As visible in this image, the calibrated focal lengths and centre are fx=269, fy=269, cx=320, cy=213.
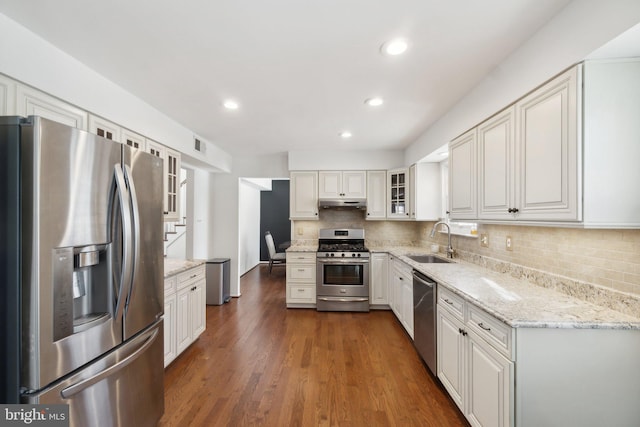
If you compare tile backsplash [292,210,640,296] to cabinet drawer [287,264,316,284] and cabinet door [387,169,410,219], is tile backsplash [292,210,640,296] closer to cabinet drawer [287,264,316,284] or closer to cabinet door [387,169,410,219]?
cabinet door [387,169,410,219]

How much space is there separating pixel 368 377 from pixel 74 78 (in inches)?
126

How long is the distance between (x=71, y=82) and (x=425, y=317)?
3.22 meters

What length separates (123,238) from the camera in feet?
4.42

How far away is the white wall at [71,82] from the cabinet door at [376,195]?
287 cm

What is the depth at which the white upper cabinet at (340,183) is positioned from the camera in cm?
437

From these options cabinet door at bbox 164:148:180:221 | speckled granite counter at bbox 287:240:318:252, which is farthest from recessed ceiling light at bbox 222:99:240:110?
speckled granite counter at bbox 287:240:318:252

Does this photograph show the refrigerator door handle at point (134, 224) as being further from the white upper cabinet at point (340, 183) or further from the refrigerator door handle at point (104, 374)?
the white upper cabinet at point (340, 183)

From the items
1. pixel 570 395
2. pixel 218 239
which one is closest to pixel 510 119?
pixel 570 395

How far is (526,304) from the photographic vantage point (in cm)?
151

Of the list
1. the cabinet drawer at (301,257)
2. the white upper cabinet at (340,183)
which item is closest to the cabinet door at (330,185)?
the white upper cabinet at (340,183)

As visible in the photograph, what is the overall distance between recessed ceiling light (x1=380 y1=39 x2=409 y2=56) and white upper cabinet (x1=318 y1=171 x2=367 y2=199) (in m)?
2.67

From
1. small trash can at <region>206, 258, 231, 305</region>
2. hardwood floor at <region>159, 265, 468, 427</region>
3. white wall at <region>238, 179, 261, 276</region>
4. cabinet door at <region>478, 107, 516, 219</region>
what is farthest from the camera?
white wall at <region>238, 179, 261, 276</region>

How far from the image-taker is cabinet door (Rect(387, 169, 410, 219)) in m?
4.11

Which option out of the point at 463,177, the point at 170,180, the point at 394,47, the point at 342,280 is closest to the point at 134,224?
the point at 170,180
